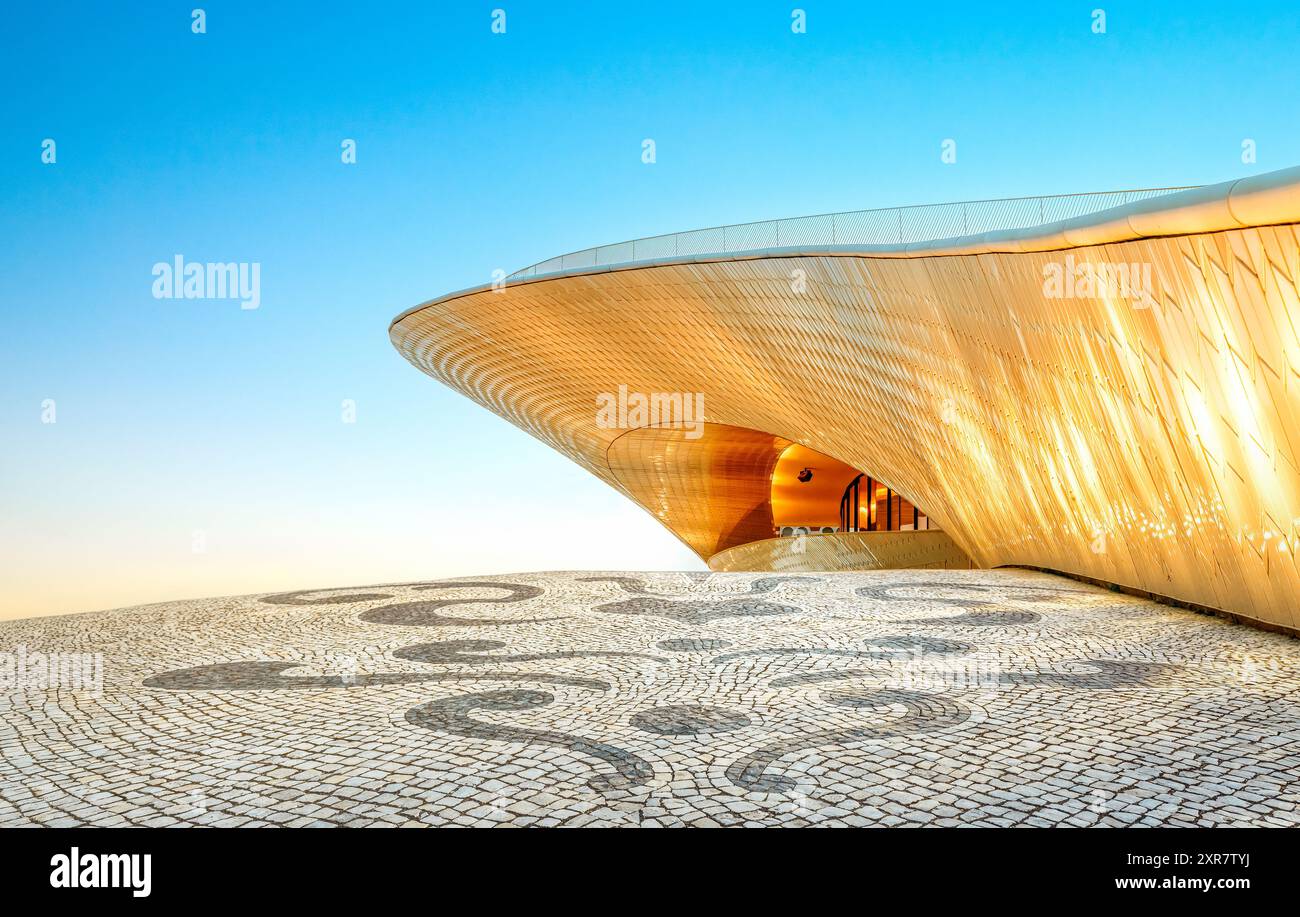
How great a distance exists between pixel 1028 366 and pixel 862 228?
624cm

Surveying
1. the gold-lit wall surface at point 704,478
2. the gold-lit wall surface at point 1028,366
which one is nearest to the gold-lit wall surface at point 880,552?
the gold-lit wall surface at point 1028,366

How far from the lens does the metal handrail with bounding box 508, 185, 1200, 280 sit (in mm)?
13969

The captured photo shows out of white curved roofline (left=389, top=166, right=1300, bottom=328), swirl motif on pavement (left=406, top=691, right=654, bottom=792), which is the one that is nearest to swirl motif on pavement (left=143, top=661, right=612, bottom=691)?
swirl motif on pavement (left=406, top=691, right=654, bottom=792)

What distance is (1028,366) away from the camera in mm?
12125

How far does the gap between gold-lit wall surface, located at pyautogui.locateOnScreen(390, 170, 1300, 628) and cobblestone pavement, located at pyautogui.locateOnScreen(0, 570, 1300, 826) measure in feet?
5.23

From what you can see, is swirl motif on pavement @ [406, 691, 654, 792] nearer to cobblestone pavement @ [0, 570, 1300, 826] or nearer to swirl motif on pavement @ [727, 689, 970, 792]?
cobblestone pavement @ [0, 570, 1300, 826]

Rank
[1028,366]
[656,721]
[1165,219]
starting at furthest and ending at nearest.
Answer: [1028,366], [1165,219], [656,721]

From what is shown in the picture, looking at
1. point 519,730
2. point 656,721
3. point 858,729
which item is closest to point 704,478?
point 656,721

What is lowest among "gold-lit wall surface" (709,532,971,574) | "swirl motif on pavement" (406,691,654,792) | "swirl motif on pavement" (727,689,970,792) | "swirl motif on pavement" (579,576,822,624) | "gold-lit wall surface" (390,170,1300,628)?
"gold-lit wall surface" (709,532,971,574)

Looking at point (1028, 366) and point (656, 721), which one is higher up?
point (1028, 366)

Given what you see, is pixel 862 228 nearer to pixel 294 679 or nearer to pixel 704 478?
pixel 294 679

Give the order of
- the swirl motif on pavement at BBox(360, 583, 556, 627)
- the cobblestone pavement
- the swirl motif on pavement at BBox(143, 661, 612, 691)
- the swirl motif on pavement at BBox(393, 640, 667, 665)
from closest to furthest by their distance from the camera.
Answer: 1. the cobblestone pavement
2. the swirl motif on pavement at BBox(143, 661, 612, 691)
3. the swirl motif on pavement at BBox(393, 640, 667, 665)
4. the swirl motif on pavement at BBox(360, 583, 556, 627)

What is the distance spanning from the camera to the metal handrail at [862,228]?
45.8ft
